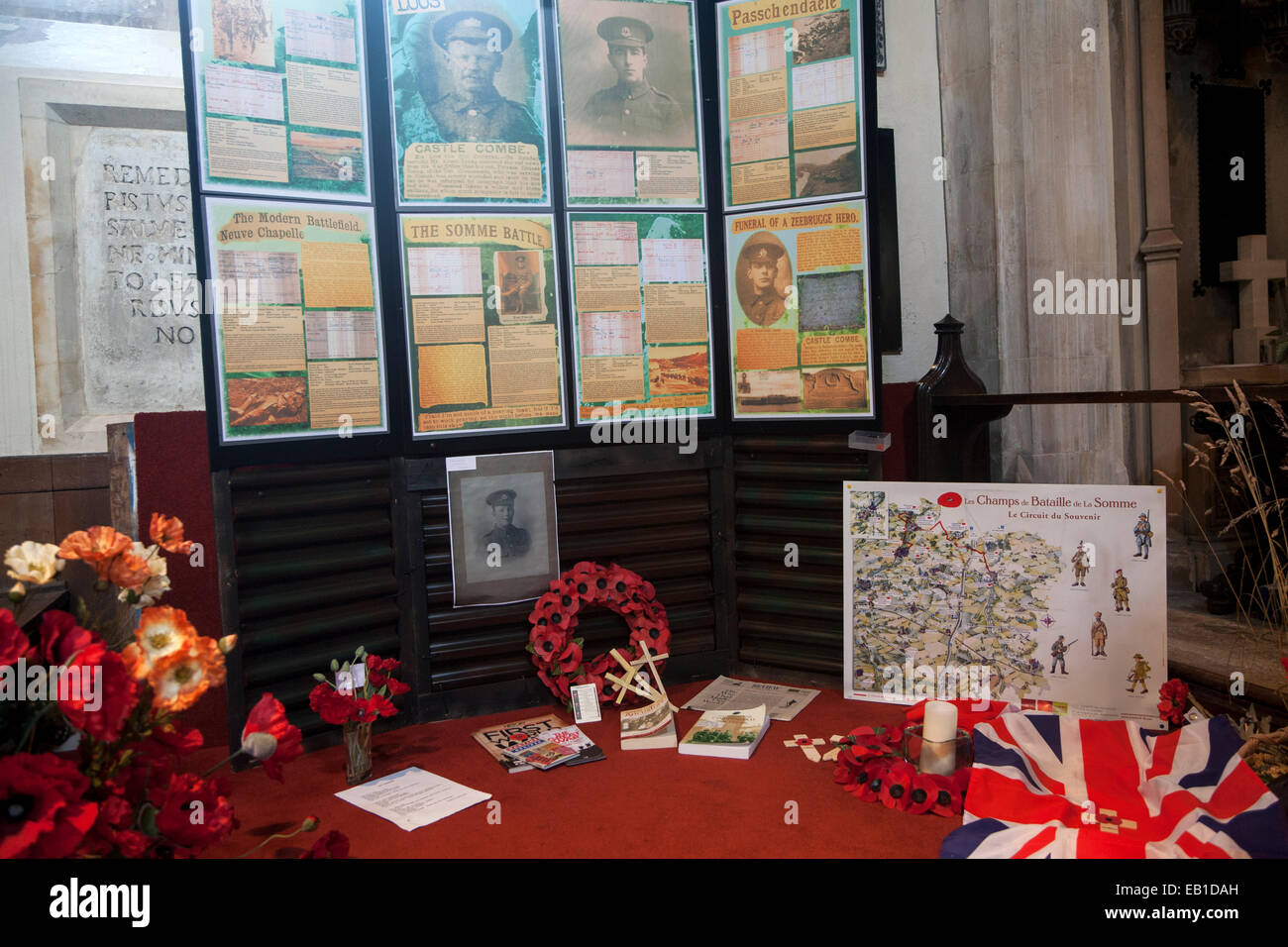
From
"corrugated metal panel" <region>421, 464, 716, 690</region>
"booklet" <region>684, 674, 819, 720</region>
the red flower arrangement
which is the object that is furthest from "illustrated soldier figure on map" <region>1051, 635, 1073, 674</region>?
"corrugated metal panel" <region>421, 464, 716, 690</region>

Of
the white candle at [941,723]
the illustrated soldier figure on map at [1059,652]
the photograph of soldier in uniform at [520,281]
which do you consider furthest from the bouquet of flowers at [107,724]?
the illustrated soldier figure on map at [1059,652]

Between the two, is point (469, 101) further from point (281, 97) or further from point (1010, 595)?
point (1010, 595)

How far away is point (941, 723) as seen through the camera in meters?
2.64

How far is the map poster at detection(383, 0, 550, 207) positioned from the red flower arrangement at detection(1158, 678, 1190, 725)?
9.10 feet

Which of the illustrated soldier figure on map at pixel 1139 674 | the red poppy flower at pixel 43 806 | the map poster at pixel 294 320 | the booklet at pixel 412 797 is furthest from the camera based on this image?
the map poster at pixel 294 320

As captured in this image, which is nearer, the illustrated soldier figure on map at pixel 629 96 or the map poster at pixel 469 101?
the map poster at pixel 469 101

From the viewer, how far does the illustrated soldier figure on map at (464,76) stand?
3289mm

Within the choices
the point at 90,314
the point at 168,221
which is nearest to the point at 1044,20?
the point at 168,221

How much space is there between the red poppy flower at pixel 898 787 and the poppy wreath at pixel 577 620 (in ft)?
3.81

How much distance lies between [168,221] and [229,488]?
2258mm

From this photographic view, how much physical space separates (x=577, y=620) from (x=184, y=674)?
2.22m

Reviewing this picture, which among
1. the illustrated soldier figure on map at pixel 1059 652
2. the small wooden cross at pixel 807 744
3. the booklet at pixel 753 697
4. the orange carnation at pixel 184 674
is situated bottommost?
the small wooden cross at pixel 807 744

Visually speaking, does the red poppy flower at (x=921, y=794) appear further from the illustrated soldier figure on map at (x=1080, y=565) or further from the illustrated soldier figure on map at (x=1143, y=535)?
the illustrated soldier figure on map at (x=1143, y=535)

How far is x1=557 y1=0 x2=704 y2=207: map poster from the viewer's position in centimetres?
350
